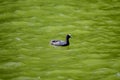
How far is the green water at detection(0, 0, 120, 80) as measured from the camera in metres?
11.0

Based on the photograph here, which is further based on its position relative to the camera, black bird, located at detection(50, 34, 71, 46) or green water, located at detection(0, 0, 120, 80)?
black bird, located at detection(50, 34, 71, 46)

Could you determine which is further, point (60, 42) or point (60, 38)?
point (60, 38)

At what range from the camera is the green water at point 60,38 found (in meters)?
11.0

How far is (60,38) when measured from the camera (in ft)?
47.2

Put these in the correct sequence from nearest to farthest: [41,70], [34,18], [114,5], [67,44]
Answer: [41,70], [67,44], [34,18], [114,5]

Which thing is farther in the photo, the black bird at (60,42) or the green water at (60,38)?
the black bird at (60,42)

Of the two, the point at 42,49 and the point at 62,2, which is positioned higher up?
the point at 62,2

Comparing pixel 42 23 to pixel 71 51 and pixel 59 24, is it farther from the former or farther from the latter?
pixel 71 51

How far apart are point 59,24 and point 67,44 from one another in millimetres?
3002

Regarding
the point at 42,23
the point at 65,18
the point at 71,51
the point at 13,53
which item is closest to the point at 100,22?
the point at 65,18

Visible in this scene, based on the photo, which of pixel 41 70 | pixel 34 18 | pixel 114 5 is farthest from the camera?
pixel 114 5

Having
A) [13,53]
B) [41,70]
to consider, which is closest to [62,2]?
[13,53]

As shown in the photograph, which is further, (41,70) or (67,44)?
(67,44)

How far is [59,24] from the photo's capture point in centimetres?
1619
